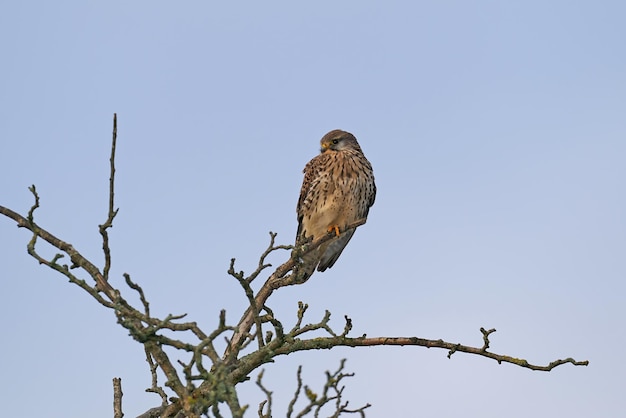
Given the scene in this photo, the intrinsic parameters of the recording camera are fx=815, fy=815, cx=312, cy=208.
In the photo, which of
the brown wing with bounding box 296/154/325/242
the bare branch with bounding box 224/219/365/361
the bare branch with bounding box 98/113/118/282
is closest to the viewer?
the bare branch with bounding box 98/113/118/282

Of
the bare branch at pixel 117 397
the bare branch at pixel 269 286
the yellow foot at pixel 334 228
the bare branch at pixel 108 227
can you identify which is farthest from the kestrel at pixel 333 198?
the bare branch at pixel 108 227

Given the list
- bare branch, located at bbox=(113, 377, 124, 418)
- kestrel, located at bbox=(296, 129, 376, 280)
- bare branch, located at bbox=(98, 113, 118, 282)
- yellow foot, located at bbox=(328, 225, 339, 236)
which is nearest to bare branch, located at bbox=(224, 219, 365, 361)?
bare branch, located at bbox=(113, 377, 124, 418)

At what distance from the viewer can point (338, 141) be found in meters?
8.70

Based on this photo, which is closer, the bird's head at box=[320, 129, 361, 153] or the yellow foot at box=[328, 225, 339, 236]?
→ the yellow foot at box=[328, 225, 339, 236]

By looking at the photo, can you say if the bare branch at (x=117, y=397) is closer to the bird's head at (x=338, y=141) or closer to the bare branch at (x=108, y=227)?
the bare branch at (x=108, y=227)

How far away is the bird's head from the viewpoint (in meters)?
8.65

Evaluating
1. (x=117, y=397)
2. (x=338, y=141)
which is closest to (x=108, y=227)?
(x=117, y=397)

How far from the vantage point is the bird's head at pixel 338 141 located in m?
8.65

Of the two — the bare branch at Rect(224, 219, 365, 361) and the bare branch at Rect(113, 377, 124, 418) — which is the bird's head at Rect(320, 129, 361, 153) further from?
the bare branch at Rect(113, 377, 124, 418)

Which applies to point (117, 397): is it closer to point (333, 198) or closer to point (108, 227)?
point (108, 227)

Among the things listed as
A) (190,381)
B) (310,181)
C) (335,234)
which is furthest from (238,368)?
(310,181)

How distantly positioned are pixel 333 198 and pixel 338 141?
0.96 meters

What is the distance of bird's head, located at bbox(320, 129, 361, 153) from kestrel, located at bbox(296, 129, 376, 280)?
0.48 feet

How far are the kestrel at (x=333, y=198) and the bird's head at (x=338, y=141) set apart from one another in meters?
0.15
